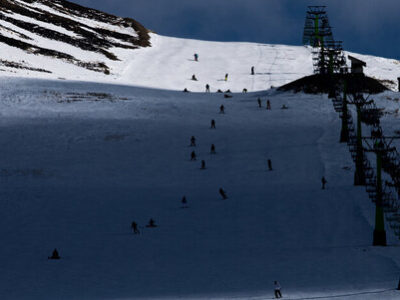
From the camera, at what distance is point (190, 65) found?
314 ft

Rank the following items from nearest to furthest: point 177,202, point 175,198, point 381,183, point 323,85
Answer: point 381,183 < point 177,202 < point 175,198 < point 323,85

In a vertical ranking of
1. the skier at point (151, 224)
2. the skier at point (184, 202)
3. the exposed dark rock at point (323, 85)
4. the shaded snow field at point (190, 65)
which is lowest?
the skier at point (151, 224)

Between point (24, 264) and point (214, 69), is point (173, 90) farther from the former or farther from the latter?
point (24, 264)

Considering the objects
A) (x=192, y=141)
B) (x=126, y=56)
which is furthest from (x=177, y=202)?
(x=126, y=56)

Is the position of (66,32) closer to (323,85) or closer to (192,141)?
(323,85)

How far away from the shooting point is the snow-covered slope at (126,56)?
7962 centimetres

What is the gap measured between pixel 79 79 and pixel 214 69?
78.2 feet

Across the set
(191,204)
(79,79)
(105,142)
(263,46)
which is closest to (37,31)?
(79,79)

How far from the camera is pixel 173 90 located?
7481 cm

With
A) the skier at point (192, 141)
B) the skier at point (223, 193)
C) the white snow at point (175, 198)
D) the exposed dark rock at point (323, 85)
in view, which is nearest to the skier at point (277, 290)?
the white snow at point (175, 198)

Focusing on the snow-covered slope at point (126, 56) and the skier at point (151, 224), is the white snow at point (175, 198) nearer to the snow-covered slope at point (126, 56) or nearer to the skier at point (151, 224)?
the skier at point (151, 224)

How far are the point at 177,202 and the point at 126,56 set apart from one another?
6379 centimetres

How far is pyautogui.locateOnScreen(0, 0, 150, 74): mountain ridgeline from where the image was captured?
85.8 metres

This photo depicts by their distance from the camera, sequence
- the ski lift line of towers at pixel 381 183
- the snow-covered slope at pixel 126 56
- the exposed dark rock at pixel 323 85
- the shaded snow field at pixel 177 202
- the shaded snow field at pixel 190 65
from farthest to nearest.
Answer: the snow-covered slope at pixel 126 56, the shaded snow field at pixel 190 65, the exposed dark rock at pixel 323 85, the ski lift line of towers at pixel 381 183, the shaded snow field at pixel 177 202
